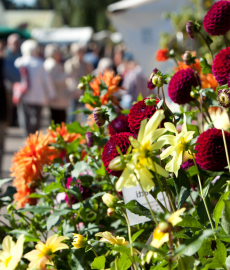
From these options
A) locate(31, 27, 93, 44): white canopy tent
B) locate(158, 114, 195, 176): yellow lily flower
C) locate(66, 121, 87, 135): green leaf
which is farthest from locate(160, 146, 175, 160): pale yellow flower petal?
locate(31, 27, 93, 44): white canopy tent

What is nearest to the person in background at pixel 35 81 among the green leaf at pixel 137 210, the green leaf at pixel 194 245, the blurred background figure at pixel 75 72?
the blurred background figure at pixel 75 72

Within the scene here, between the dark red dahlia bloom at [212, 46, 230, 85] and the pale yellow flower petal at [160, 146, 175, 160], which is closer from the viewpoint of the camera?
the pale yellow flower petal at [160, 146, 175, 160]

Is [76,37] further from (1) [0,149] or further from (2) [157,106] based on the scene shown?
(2) [157,106]

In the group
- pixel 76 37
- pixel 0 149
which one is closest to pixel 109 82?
pixel 0 149

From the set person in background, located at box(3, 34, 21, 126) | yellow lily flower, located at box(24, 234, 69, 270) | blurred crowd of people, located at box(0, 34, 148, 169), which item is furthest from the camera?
person in background, located at box(3, 34, 21, 126)

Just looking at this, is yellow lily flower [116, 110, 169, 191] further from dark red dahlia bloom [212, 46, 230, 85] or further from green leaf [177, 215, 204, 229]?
dark red dahlia bloom [212, 46, 230, 85]

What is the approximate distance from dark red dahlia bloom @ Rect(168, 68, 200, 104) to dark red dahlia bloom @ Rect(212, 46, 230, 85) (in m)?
0.10

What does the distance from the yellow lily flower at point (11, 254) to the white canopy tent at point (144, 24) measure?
4.48 m

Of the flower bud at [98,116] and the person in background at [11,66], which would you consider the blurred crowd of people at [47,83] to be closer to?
the person in background at [11,66]

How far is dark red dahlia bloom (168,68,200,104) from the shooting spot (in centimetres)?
95

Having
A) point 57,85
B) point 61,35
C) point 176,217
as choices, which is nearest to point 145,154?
point 176,217

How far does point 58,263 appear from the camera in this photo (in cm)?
92

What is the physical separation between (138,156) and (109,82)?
69cm

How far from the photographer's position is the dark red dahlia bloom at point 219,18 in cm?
93
